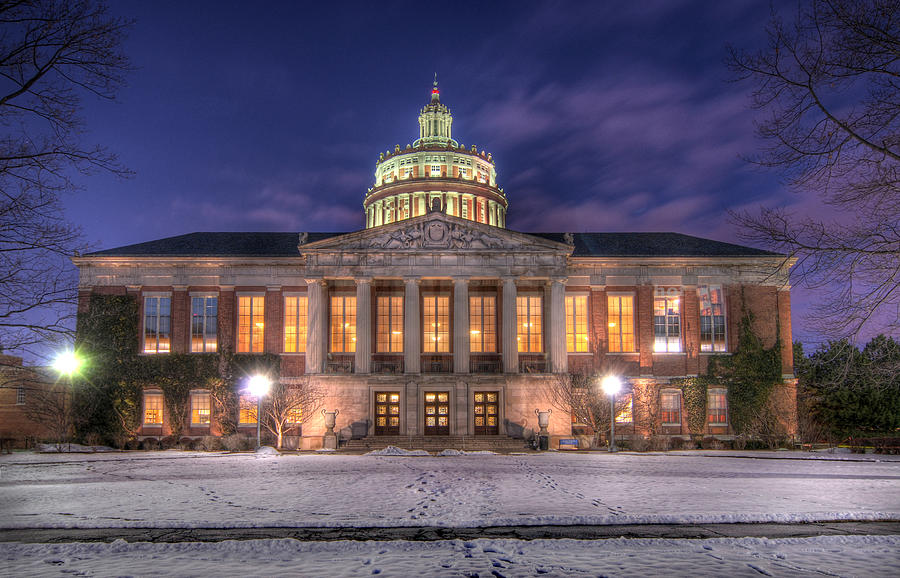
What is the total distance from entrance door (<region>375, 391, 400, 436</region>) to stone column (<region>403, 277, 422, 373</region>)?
1.87 metres

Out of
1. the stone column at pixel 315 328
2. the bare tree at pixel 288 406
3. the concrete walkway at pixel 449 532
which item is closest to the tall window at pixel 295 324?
the stone column at pixel 315 328

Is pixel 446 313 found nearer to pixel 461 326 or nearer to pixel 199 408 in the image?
pixel 461 326

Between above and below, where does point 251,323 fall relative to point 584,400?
above

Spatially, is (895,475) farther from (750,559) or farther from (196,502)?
(196,502)

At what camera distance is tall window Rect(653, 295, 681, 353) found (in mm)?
41031

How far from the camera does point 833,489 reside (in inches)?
682

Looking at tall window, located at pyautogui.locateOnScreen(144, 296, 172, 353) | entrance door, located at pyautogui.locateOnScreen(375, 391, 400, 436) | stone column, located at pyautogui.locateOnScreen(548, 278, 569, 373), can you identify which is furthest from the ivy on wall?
stone column, located at pyautogui.locateOnScreen(548, 278, 569, 373)

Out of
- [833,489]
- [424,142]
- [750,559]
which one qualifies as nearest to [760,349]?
[833,489]

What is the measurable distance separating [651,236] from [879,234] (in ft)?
115

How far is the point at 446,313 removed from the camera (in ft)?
138

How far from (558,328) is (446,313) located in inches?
284

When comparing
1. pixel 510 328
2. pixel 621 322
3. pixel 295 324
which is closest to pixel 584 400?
pixel 510 328

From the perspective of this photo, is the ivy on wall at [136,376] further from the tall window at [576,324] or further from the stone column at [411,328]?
the tall window at [576,324]

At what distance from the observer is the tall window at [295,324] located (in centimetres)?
4066
